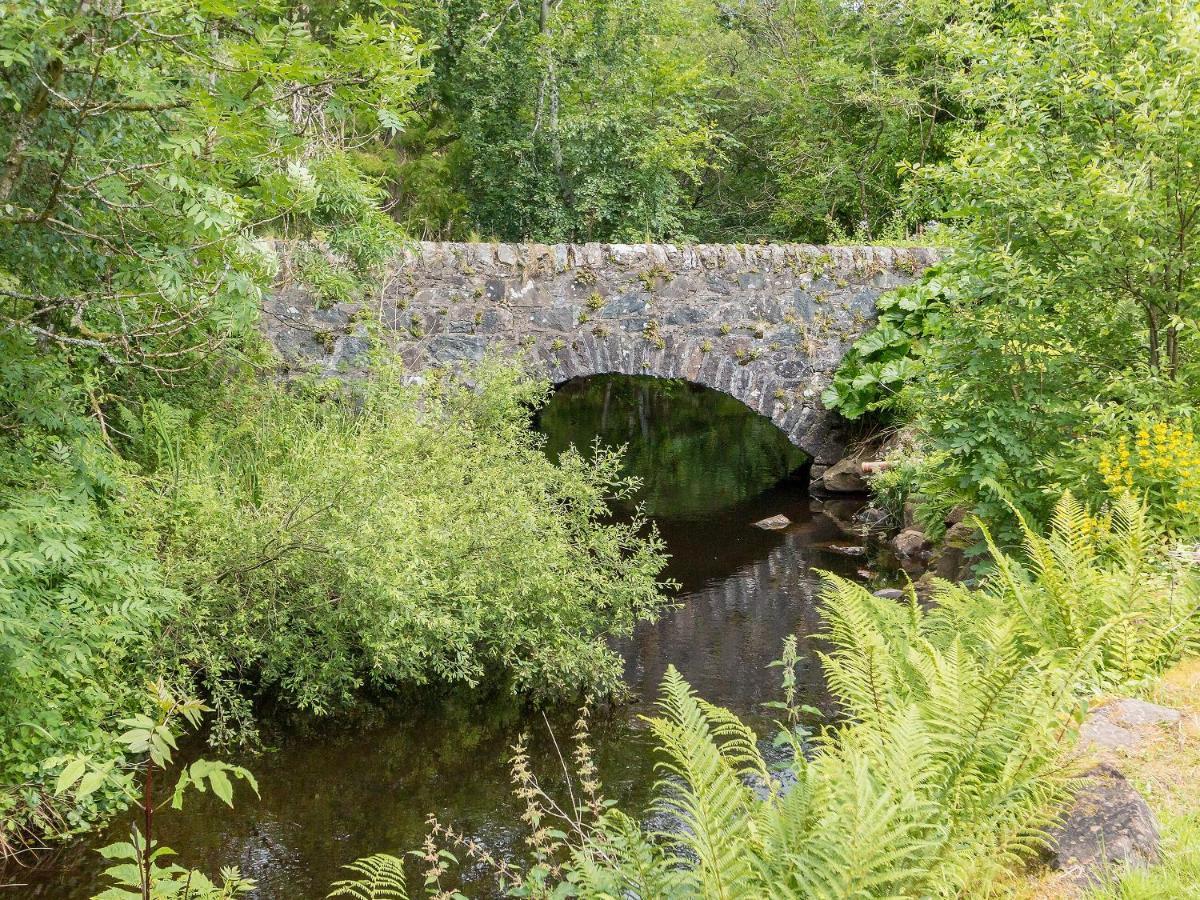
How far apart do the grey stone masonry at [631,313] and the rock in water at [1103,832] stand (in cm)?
695

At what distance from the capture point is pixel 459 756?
18.4 feet

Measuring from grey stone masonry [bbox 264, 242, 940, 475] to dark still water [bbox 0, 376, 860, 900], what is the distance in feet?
6.56

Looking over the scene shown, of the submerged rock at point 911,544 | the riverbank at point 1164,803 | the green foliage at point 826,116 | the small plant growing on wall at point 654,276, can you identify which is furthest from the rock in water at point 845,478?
the riverbank at point 1164,803

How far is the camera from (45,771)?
4.41 m

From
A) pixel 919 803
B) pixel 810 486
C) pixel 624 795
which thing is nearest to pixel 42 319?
pixel 624 795

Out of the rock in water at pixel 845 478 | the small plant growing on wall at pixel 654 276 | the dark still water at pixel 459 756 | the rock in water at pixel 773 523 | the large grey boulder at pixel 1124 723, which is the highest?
the small plant growing on wall at pixel 654 276

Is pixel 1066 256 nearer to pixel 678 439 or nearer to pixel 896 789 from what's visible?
pixel 896 789

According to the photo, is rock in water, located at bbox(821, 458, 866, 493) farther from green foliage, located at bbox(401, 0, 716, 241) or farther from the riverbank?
the riverbank

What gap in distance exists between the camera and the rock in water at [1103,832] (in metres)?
2.54

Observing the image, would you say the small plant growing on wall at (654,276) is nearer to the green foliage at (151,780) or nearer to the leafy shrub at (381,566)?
the leafy shrub at (381,566)

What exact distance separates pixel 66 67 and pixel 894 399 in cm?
869

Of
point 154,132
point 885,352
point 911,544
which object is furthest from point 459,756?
point 885,352

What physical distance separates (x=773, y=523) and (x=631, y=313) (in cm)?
298

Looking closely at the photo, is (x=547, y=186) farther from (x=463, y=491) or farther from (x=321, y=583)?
(x=321, y=583)
